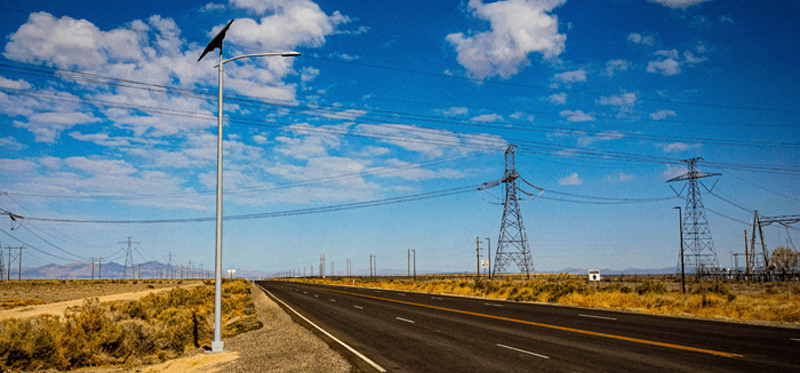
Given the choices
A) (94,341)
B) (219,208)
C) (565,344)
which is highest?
(219,208)

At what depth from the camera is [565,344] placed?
12898 millimetres

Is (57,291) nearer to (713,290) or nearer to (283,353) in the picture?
(283,353)

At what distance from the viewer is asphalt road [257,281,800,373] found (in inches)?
398

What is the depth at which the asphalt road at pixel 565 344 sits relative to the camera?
1010 cm

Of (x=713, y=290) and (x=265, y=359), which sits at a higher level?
(x=265, y=359)

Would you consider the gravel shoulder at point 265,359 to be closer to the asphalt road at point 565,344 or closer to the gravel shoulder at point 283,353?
the gravel shoulder at point 283,353

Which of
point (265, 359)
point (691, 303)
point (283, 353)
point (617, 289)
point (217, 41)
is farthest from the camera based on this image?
point (617, 289)

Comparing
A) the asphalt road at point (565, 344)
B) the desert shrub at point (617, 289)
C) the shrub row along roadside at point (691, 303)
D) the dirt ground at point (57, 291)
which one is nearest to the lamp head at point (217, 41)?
the asphalt road at point (565, 344)

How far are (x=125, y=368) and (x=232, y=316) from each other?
37.7 feet

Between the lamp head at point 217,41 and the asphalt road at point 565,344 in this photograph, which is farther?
the lamp head at point 217,41

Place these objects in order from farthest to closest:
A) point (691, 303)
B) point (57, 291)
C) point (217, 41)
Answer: point (57, 291), point (691, 303), point (217, 41)

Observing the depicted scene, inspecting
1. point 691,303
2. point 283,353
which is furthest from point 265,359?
point 691,303

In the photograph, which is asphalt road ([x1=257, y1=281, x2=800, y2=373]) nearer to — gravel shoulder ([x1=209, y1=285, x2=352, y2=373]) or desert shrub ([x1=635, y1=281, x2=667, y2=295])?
gravel shoulder ([x1=209, y1=285, x2=352, y2=373])

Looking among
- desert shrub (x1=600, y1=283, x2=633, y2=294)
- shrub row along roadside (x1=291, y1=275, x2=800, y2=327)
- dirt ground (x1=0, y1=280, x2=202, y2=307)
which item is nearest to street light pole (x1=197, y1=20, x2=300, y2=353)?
shrub row along roadside (x1=291, y1=275, x2=800, y2=327)
